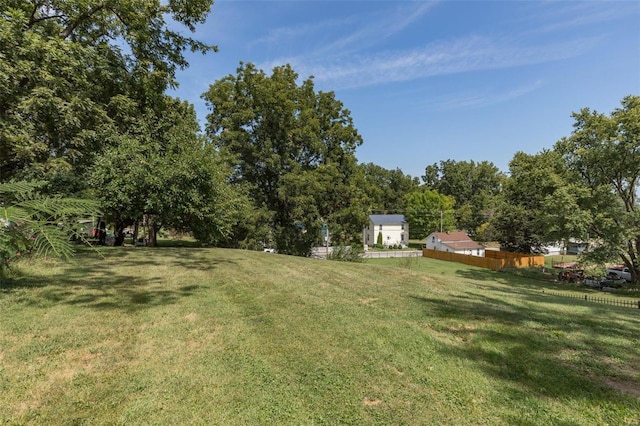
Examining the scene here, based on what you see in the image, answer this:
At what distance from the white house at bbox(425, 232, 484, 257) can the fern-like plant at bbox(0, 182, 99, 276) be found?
159ft

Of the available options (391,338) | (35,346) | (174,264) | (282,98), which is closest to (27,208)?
(35,346)

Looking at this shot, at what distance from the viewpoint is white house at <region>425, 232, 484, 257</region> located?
1810 inches

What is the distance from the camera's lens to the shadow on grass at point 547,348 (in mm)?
3295

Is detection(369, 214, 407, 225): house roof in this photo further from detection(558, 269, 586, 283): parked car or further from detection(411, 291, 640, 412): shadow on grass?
detection(411, 291, 640, 412): shadow on grass

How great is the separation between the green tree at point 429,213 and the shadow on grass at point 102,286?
5476cm

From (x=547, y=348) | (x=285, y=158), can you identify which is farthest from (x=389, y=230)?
(x=547, y=348)

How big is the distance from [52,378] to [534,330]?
20.1 ft

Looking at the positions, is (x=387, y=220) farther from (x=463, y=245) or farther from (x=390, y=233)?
(x=463, y=245)

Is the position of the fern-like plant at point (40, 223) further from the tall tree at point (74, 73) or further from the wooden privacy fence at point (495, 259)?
the wooden privacy fence at point (495, 259)

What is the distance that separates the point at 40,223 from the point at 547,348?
550 cm

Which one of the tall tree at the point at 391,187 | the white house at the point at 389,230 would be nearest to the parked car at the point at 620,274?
the white house at the point at 389,230

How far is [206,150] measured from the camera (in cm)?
1445

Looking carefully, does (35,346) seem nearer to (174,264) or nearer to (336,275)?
(174,264)

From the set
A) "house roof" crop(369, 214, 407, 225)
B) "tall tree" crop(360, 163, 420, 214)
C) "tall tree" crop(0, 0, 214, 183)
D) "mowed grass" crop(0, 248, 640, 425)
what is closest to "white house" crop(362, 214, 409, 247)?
"house roof" crop(369, 214, 407, 225)
